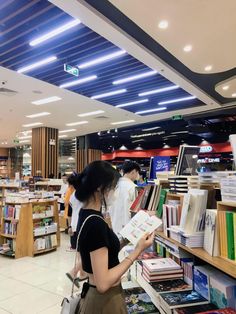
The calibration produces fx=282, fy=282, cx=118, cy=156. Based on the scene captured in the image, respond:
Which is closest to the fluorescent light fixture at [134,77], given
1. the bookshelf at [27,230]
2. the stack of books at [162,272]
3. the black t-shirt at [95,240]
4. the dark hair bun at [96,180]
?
the bookshelf at [27,230]

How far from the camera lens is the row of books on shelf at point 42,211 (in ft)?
20.1

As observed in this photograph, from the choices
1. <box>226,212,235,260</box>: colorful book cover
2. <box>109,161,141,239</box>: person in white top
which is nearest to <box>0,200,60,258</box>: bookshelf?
<box>109,161,141,239</box>: person in white top

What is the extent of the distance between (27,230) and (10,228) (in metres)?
0.39

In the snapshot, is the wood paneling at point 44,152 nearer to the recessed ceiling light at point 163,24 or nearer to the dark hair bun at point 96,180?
the recessed ceiling light at point 163,24

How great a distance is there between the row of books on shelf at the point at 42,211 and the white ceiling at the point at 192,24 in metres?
4.19

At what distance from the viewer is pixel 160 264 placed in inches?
90.2

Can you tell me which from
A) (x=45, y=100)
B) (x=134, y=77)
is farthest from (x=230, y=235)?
(x=45, y=100)

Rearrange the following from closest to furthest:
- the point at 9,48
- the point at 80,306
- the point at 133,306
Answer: the point at 80,306 < the point at 133,306 < the point at 9,48

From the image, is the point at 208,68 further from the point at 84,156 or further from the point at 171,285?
the point at 84,156

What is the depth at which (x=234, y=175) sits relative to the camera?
5.56ft

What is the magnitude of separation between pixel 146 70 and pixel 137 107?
3.22m

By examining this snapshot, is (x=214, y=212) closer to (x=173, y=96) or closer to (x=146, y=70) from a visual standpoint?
(x=146, y=70)

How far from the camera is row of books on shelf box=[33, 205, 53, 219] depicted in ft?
20.1

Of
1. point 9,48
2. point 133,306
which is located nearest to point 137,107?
point 9,48
